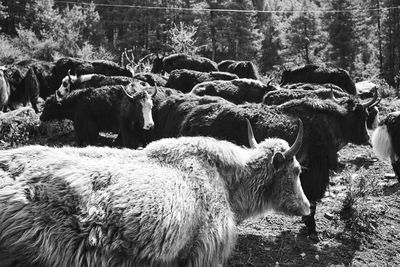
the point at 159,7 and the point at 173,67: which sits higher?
the point at 159,7

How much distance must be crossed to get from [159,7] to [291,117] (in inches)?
1426

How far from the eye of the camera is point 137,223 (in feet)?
9.30

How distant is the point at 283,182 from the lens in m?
3.93

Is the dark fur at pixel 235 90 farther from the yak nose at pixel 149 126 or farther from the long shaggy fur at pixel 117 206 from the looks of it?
the long shaggy fur at pixel 117 206

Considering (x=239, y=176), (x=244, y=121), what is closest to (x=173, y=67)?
(x=244, y=121)

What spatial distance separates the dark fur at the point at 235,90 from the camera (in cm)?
1077

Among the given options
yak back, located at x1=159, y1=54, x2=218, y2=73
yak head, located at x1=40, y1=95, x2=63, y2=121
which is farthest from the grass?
yak back, located at x1=159, y1=54, x2=218, y2=73

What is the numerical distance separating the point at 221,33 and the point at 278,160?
34.2 m

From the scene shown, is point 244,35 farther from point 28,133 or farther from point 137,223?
point 137,223

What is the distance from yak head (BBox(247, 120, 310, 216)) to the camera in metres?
3.86

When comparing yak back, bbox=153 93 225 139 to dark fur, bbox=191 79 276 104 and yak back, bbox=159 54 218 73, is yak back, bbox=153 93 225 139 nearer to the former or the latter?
dark fur, bbox=191 79 276 104

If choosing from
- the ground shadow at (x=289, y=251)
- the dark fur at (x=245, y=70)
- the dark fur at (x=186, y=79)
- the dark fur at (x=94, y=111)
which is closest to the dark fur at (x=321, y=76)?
the dark fur at (x=245, y=70)

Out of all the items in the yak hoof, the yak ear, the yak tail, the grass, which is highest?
the yak ear

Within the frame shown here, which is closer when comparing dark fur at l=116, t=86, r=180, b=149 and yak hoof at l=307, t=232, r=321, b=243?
yak hoof at l=307, t=232, r=321, b=243
